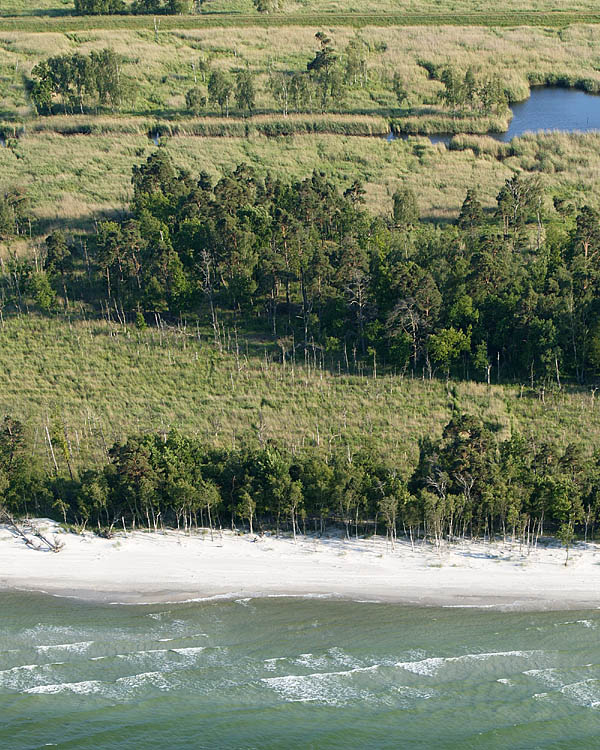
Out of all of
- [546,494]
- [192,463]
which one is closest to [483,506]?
[546,494]

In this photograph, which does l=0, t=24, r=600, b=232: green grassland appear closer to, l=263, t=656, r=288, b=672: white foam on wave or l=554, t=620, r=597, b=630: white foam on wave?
l=554, t=620, r=597, b=630: white foam on wave

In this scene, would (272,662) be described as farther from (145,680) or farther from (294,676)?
(145,680)

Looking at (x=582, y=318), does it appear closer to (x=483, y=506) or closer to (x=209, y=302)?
(x=483, y=506)

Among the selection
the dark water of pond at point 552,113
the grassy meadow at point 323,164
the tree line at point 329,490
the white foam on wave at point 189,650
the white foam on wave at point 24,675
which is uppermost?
the dark water of pond at point 552,113

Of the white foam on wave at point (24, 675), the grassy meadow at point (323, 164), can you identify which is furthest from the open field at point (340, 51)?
the white foam on wave at point (24, 675)

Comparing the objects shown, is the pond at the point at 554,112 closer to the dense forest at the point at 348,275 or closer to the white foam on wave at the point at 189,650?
the dense forest at the point at 348,275

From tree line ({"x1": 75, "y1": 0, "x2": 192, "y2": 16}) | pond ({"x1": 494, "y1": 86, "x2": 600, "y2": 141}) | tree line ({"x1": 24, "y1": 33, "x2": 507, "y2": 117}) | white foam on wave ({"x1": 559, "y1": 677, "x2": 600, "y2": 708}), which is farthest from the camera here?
tree line ({"x1": 75, "y1": 0, "x2": 192, "y2": 16})

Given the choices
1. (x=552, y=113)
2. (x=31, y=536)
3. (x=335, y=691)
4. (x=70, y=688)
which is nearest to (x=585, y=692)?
(x=335, y=691)

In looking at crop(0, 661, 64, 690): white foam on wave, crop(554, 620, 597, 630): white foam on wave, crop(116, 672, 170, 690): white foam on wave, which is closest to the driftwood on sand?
crop(0, 661, 64, 690): white foam on wave
